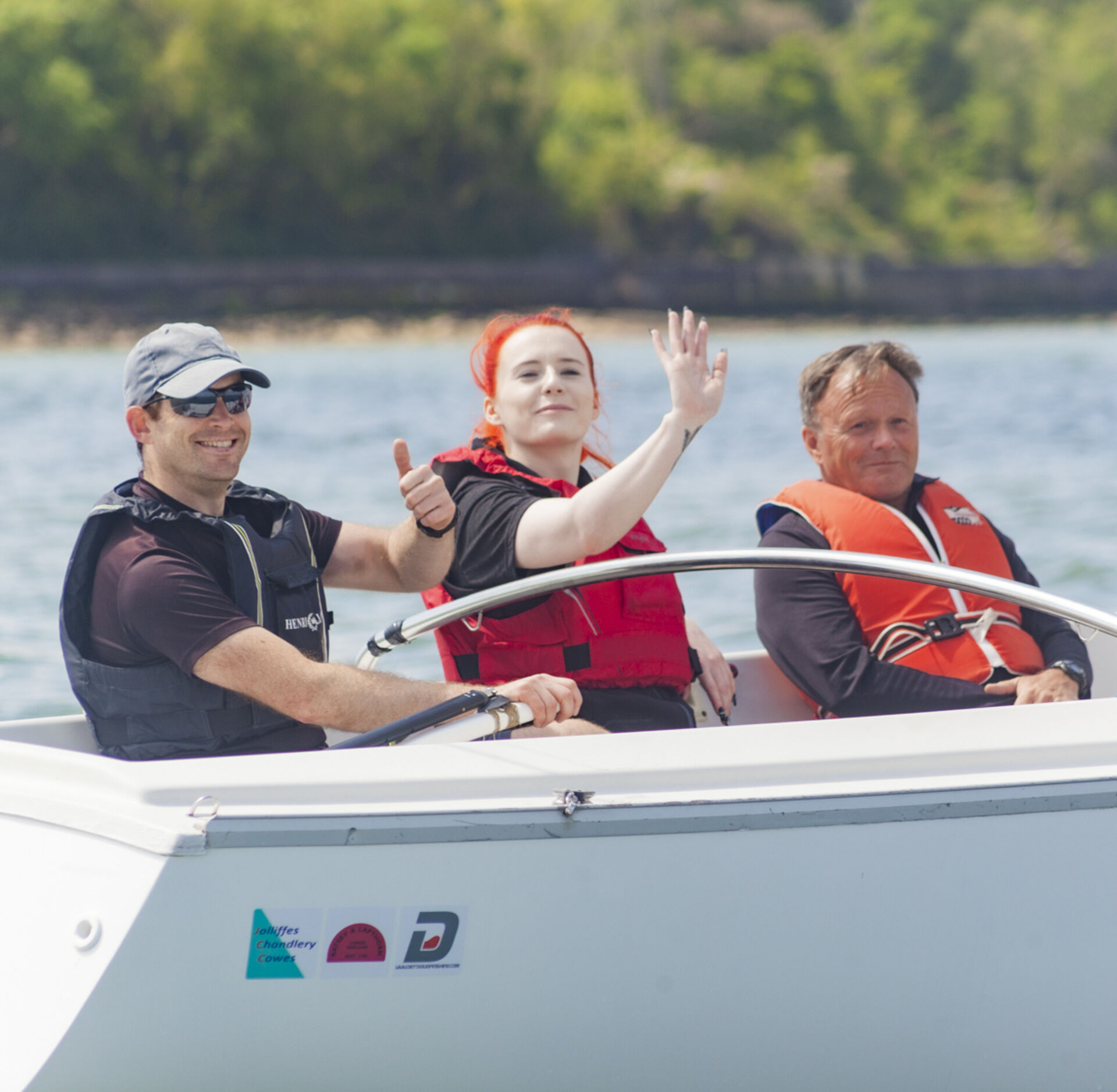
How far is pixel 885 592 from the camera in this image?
8.32 feet

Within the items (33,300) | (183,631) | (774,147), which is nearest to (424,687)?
(183,631)

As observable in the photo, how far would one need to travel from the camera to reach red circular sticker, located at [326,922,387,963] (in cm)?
187

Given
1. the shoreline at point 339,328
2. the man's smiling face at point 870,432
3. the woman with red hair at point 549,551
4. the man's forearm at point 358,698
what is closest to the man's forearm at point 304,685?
the man's forearm at point 358,698

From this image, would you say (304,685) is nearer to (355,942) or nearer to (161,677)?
(161,677)

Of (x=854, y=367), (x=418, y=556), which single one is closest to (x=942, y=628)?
(x=854, y=367)

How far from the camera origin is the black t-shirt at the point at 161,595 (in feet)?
6.56

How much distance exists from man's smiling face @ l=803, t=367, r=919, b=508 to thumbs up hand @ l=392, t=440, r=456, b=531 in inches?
27.5

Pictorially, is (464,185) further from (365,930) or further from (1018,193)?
(365,930)

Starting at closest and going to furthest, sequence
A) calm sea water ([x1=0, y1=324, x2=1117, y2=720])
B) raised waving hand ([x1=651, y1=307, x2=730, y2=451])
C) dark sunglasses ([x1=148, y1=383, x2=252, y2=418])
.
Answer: dark sunglasses ([x1=148, y1=383, x2=252, y2=418]), raised waving hand ([x1=651, y1=307, x2=730, y2=451]), calm sea water ([x1=0, y1=324, x2=1117, y2=720])

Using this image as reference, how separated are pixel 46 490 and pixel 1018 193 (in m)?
57.8

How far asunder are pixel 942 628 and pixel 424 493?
35.2 inches

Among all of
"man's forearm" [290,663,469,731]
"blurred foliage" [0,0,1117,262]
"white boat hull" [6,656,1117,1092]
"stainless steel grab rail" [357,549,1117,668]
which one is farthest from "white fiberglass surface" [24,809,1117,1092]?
"blurred foliage" [0,0,1117,262]

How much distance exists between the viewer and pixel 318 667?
6.69 feet

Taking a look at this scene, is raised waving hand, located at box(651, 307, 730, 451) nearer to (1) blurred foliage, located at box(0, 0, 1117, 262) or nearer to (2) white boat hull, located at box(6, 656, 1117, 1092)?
(2) white boat hull, located at box(6, 656, 1117, 1092)
